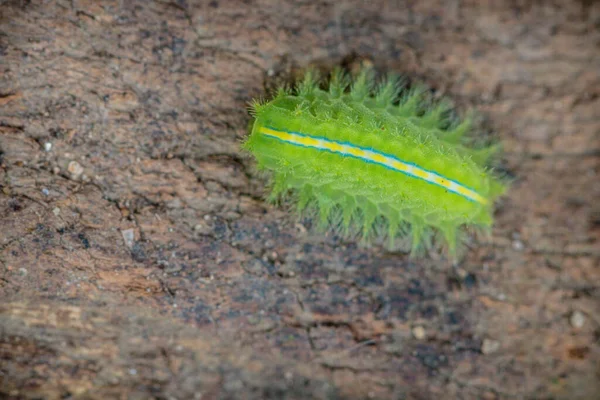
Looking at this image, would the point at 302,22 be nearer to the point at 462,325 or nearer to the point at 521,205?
the point at 521,205

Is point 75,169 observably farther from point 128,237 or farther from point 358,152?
point 358,152

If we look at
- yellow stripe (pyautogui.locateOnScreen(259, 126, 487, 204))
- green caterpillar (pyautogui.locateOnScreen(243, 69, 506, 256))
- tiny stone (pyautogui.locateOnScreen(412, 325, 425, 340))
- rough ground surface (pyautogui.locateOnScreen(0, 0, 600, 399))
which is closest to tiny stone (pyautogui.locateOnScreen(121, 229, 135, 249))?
rough ground surface (pyautogui.locateOnScreen(0, 0, 600, 399))

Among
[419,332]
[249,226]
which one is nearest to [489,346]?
[419,332]

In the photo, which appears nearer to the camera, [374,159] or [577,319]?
[374,159]

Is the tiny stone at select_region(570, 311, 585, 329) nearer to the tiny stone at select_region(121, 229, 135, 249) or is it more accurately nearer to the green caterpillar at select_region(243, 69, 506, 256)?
the green caterpillar at select_region(243, 69, 506, 256)

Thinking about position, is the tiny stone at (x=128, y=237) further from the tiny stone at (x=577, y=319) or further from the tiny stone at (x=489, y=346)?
the tiny stone at (x=577, y=319)

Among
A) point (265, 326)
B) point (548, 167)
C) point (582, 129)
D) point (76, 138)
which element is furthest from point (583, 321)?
point (76, 138)
